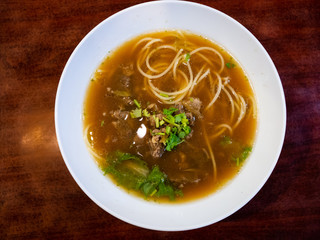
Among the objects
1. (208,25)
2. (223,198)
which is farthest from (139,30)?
(223,198)

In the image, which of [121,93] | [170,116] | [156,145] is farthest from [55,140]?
[170,116]

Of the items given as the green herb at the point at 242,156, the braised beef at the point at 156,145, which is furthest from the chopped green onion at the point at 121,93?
the green herb at the point at 242,156

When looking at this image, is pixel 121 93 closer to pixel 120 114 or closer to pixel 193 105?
pixel 120 114

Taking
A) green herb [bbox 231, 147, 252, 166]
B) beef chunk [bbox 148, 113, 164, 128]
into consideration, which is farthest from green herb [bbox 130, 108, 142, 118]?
green herb [bbox 231, 147, 252, 166]

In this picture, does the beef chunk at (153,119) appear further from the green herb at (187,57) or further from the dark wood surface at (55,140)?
the dark wood surface at (55,140)

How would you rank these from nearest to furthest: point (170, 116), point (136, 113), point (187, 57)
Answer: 1. point (170, 116)
2. point (136, 113)
3. point (187, 57)

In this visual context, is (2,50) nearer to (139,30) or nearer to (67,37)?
(67,37)

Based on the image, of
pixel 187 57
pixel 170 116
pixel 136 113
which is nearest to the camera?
pixel 170 116
